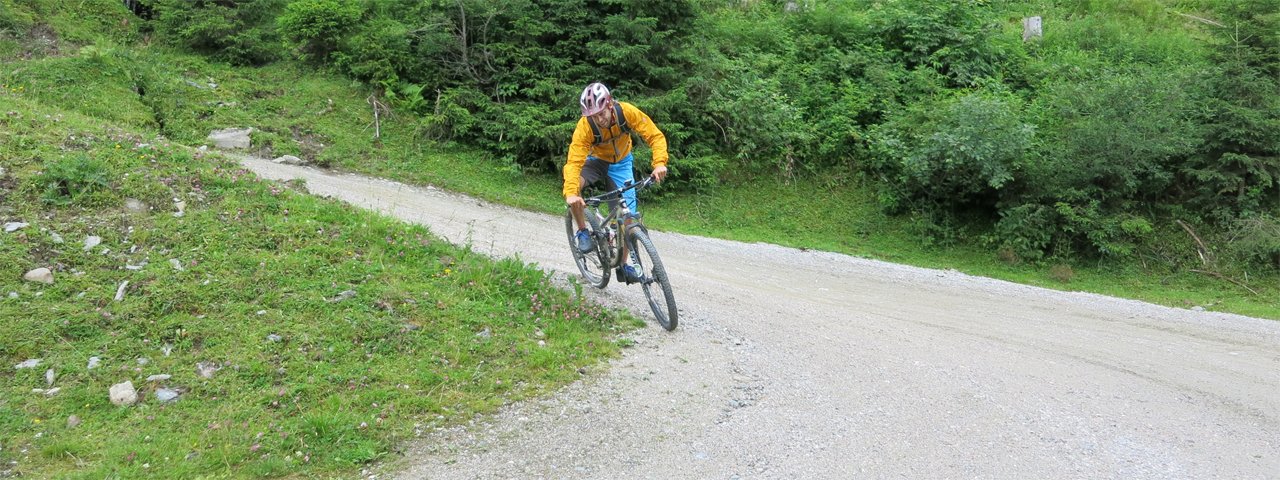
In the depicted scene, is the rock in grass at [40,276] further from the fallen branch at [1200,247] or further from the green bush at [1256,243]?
the green bush at [1256,243]

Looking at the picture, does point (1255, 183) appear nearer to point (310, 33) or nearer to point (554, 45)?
point (554, 45)

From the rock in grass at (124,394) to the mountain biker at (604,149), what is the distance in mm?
3613

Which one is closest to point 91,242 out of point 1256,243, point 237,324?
point 237,324

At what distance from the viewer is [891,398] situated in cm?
621

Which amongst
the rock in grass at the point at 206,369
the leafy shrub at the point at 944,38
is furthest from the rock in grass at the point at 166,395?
the leafy shrub at the point at 944,38

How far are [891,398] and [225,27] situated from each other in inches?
632

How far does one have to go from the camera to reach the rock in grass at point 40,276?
20.5 feet

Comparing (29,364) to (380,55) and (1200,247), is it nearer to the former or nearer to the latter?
(380,55)

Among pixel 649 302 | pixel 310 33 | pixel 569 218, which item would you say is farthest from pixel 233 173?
pixel 310 33

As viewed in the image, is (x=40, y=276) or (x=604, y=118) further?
(x=604, y=118)

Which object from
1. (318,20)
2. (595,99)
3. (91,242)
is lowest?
(91,242)

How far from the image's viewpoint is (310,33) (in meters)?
16.2

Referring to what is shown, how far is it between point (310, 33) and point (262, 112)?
207cm

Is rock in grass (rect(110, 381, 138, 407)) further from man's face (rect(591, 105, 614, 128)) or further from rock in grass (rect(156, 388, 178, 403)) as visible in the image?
man's face (rect(591, 105, 614, 128))
